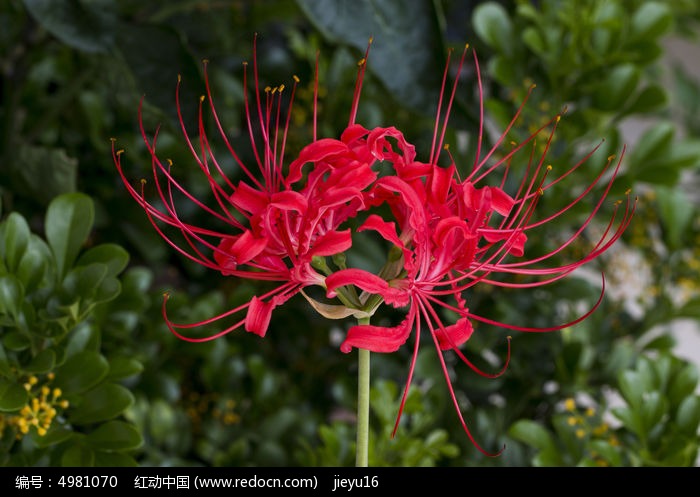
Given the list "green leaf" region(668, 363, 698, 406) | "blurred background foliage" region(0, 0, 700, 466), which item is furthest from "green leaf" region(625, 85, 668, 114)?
"green leaf" region(668, 363, 698, 406)

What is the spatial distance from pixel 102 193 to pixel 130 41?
15 centimetres

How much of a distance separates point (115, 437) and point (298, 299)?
0.30 meters

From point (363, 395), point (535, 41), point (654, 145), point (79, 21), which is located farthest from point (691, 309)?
point (79, 21)

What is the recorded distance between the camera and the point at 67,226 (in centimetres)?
49

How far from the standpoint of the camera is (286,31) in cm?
81

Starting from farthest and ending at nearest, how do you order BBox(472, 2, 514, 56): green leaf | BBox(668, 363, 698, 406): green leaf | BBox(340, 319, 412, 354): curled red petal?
BBox(472, 2, 514, 56): green leaf < BBox(668, 363, 698, 406): green leaf < BBox(340, 319, 412, 354): curled red petal

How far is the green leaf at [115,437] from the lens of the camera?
47 cm

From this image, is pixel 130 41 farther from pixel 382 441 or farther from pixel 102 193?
pixel 382 441

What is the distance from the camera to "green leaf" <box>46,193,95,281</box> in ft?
1.60

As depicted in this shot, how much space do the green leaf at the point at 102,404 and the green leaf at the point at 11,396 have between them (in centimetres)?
4

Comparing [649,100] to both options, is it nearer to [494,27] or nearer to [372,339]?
[494,27]

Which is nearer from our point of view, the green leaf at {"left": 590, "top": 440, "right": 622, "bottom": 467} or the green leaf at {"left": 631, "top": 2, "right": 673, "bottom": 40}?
the green leaf at {"left": 590, "top": 440, "right": 622, "bottom": 467}

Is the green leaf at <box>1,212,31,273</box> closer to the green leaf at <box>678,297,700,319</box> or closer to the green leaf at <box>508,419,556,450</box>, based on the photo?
the green leaf at <box>508,419,556,450</box>

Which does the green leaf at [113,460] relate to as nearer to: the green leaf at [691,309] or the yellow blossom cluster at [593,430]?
the yellow blossom cluster at [593,430]
